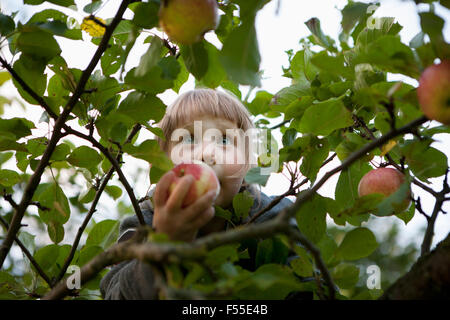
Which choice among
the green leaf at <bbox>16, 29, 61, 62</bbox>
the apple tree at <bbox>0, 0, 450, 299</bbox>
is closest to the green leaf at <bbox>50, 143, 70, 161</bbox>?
the apple tree at <bbox>0, 0, 450, 299</bbox>

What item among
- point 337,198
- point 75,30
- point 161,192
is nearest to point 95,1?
point 75,30

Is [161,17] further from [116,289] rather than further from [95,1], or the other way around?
[116,289]

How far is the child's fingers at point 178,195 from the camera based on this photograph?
93cm

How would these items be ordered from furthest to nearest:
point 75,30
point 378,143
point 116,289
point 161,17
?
point 75,30 → point 116,289 → point 161,17 → point 378,143

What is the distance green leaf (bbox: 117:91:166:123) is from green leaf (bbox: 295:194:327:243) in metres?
0.41

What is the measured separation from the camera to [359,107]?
4.18 ft

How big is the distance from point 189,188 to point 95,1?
1.57ft

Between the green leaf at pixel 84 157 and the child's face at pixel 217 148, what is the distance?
0.82ft

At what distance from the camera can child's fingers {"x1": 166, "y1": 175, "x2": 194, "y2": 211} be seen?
934 mm

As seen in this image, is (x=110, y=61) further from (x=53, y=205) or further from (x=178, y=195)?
(x=178, y=195)

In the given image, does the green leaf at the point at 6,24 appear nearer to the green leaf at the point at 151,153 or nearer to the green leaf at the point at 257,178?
the green leaf at the point at 151,153

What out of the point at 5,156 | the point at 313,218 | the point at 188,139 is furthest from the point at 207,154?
the point at 5,156

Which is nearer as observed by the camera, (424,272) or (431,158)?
(424,272)

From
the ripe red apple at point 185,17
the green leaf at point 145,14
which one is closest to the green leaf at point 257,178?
the ripe red apple at point 185,17
